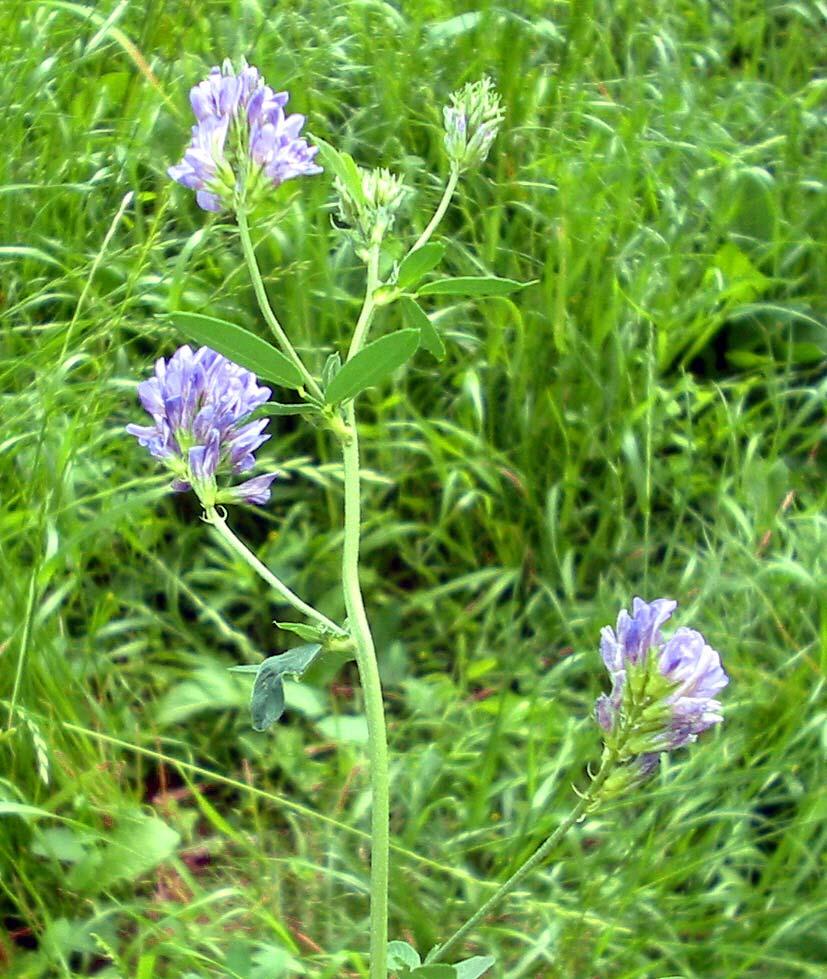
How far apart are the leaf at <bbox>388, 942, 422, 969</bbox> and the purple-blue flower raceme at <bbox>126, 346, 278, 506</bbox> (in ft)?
1.21

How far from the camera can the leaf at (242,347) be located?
3.04ft

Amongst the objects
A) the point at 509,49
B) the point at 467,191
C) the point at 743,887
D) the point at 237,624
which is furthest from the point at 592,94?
the point at 743,887

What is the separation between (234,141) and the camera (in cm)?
97

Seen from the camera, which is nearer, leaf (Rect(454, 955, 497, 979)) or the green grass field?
leaf (Rect(454, 955, 497, 979))

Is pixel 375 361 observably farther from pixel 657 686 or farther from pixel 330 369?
pixel 657 686

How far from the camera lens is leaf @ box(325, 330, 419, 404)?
93 centimetres

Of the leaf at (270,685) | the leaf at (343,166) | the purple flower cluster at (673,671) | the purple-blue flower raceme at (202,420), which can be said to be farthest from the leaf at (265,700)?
the leaf at (343,166)

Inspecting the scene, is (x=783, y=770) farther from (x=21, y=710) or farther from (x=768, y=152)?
(x=768, y=152)

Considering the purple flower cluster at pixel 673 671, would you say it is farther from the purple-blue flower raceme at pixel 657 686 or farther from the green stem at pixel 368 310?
the green stem at pixel 368 310

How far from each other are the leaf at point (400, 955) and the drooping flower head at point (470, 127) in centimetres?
62

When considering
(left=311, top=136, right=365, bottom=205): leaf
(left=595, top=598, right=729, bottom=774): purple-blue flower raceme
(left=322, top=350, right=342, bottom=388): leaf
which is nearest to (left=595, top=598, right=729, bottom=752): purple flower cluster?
(left=595, top=598, right=729, bottom=774): purple-blue flower raceme

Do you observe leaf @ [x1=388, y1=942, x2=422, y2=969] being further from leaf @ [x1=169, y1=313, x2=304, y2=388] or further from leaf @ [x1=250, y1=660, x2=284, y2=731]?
leaf @ [x1=169, y1=313, x2=304, y2=388]

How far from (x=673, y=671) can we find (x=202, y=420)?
1.22 ft

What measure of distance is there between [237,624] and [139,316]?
1.44 ft
